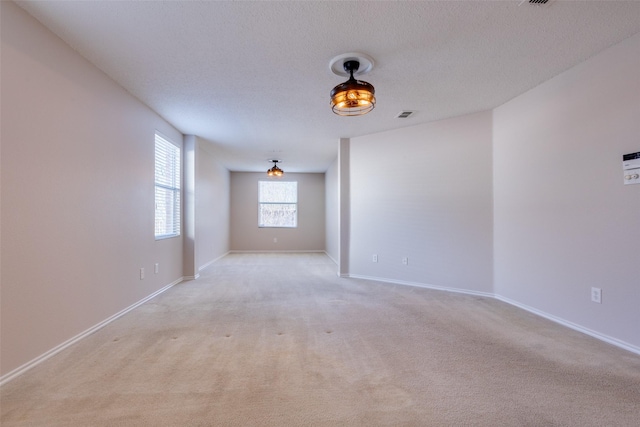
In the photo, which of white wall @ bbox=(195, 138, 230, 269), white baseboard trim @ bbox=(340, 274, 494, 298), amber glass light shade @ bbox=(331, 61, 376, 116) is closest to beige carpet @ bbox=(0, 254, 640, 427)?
white baseboard trim @ bbox=(340, 274, 494, 298)

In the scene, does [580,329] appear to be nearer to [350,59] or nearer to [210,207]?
[350,59]

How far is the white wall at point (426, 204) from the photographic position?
13.7 feet

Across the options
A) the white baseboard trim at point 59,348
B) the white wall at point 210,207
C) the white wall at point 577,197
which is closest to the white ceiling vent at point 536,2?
the white wall at point 577,197

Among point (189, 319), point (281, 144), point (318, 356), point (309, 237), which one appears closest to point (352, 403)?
point (318, 356)

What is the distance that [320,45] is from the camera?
2500mm

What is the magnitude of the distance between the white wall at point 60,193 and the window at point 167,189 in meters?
0.64

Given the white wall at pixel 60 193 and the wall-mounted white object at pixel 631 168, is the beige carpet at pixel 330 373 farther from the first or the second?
the wall-mounted white object at pixel 631 168

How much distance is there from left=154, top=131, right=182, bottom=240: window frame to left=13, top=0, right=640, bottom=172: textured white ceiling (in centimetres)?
61

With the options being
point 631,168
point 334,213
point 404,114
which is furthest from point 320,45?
point 334,213

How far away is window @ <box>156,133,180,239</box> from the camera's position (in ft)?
14.0

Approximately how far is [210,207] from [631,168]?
6.73 meters

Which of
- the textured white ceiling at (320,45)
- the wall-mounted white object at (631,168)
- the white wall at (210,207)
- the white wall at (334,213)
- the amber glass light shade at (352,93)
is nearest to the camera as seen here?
the textured white ceiling at (320,45)

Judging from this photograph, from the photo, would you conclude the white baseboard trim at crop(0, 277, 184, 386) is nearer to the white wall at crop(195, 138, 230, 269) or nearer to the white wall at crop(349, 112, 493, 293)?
the white wall at crop(195, 138, 230, 269)

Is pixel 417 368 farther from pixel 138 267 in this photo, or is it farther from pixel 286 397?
pixel 138 267
